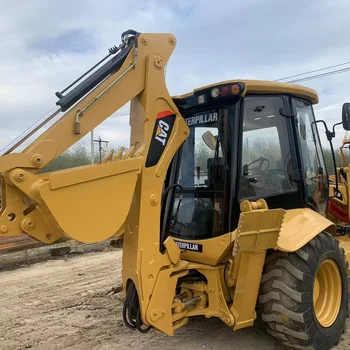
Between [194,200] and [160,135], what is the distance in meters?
0.78

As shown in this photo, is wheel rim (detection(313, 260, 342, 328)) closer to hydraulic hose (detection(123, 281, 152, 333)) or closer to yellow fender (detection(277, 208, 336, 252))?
yellow fender (detection(277, 208, 336, 252))

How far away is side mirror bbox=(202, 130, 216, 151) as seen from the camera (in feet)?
11.7

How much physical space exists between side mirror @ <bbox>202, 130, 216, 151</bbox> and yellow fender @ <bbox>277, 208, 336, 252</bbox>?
0.92 meters

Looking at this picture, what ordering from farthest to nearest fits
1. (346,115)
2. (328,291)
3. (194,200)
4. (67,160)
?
(67,160) → (346,115) → (328,291) → (194,200)


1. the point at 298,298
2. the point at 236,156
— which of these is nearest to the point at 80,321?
the point at 298,298

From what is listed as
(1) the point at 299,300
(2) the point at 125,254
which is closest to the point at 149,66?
(2) the point at 125,254

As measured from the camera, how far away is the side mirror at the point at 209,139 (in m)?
3.58

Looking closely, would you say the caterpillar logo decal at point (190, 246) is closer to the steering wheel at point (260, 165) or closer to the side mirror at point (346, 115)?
the steering wheel at point (260, 165)

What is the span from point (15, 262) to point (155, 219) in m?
5.23

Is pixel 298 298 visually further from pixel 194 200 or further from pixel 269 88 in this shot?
pixel 269 88

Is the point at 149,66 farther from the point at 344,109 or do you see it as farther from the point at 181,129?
the point at 344,109

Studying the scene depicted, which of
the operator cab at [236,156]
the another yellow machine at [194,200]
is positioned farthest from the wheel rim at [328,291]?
the operator cab at [236,156]

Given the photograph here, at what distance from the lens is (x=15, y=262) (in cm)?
741

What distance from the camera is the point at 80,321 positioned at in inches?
170
